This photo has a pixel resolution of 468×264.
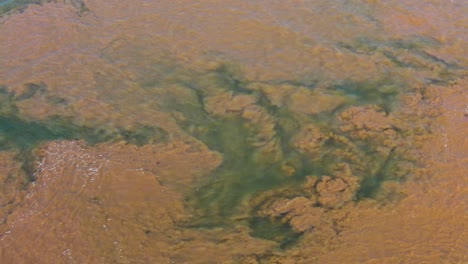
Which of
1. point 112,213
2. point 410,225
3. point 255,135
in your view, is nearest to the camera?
point 410,225

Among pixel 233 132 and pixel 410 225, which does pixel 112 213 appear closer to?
pixel 233 132

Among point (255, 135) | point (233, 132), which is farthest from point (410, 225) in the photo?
point (233, 132)

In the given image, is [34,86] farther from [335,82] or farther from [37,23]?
[335,82]

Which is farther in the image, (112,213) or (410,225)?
(112,213)

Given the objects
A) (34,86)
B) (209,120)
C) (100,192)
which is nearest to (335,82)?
(209,120)

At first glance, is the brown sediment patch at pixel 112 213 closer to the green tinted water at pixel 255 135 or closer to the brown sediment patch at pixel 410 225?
the green tinted water at pixel 255 135

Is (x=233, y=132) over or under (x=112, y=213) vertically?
over

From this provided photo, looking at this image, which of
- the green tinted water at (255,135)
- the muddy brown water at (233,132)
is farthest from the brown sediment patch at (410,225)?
the green tinted water at (255,135)

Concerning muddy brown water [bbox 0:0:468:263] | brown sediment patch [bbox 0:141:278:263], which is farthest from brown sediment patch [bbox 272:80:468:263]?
brown sediment patch [bbox 0:141:278:263]

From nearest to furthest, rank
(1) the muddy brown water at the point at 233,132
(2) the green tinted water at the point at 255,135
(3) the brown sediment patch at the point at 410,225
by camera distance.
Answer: (3) the brown sediment patch at the point at 410,225
(1) the muddy brown water at the point at 233,132
(2) the green tinted water at the point at 255,135
